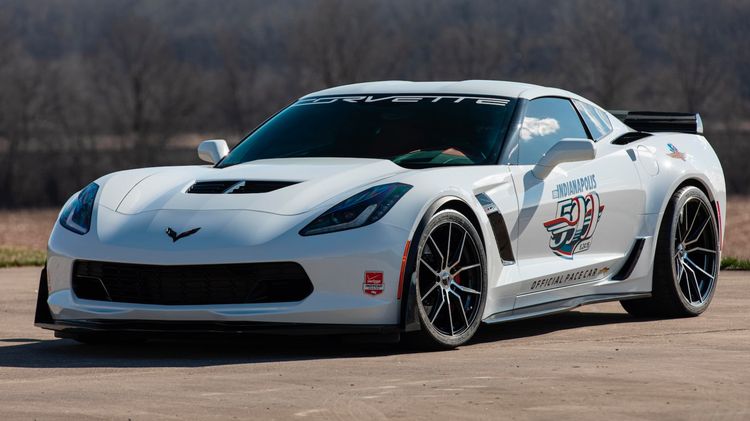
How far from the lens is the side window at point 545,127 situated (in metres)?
7.93

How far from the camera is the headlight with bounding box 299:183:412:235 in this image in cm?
660

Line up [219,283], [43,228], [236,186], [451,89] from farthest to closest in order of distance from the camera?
[43,228], [451,89], [236,186], [219,283]

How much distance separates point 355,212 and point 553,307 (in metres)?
1.74

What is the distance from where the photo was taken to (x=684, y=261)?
29.5 ft

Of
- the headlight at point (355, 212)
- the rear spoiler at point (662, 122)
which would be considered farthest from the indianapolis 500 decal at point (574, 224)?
the rear spoiler at point (662, 122)

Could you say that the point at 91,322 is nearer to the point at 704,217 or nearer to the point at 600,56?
the point at 704,217

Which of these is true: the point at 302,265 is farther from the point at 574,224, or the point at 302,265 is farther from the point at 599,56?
the point at 599,56

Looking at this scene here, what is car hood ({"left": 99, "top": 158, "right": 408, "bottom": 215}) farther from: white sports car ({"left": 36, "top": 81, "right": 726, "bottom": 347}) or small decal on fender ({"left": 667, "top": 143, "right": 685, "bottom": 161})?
small decal on fender ({"left": 667, "top": 143, "right": 685, "bottom": 161})

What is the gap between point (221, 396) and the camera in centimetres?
535

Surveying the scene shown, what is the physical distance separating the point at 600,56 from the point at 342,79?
58.5ft

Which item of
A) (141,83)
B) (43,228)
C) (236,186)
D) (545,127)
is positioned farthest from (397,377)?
(141,83)

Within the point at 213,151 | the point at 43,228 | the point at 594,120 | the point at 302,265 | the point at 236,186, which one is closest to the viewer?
the point at 302,265

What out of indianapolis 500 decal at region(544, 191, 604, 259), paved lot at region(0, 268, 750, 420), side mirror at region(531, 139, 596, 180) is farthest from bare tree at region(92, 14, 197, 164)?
paved lot at region(0, 268, 750, 420)

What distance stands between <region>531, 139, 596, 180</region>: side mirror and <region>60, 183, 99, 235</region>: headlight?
96.5 inches
